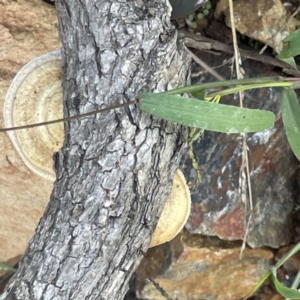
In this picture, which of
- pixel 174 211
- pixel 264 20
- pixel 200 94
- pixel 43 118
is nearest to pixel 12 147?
pixel 43 118

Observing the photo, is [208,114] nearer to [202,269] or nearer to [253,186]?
[253,186]

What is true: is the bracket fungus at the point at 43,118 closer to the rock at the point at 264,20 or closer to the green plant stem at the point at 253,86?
the green plant stem at the point at 253,86

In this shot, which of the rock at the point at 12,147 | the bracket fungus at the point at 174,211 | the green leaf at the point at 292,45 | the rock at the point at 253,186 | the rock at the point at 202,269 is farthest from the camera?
the rock at the point at 202,269

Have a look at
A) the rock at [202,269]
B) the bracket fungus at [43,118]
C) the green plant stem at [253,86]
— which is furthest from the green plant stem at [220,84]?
the rock at [202,269]

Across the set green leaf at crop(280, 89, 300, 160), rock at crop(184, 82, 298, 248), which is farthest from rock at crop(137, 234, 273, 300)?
green leaf at crop(280, 89, 300, 160)

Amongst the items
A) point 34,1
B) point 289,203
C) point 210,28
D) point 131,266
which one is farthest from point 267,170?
point 34,1

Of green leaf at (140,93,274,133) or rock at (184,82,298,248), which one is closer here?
green leaf at (140,93,274,133)

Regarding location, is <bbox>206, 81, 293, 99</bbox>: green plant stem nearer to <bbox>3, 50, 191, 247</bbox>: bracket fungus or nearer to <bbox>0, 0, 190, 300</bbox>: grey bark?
<bbox>0, 0, 190, 300</bbox>: grey bark
